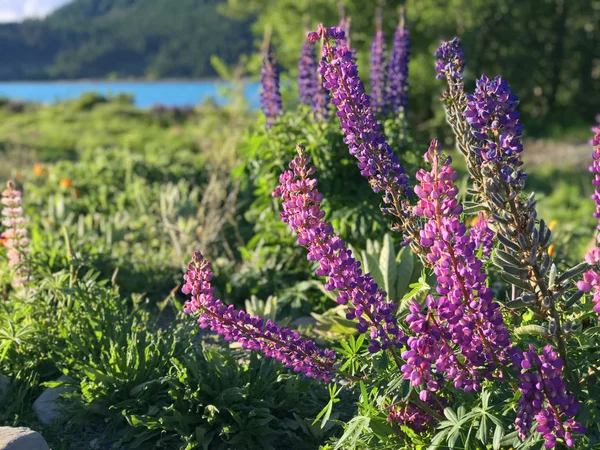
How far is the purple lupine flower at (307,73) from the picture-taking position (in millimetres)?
5035

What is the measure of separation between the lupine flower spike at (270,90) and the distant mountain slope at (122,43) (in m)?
74.9

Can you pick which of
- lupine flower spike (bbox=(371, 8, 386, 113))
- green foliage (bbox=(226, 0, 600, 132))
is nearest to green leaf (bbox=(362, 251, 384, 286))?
lupine flower spike (bbox=(371, 8, 386, 113))

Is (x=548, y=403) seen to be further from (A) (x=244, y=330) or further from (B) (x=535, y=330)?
(A) (x=244, y=330)

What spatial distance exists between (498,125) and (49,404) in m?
2.55

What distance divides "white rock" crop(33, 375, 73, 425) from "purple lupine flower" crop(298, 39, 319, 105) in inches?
105

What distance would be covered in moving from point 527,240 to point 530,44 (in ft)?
60.8

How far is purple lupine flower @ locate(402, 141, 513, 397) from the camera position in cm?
202

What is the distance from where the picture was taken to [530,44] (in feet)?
62.2

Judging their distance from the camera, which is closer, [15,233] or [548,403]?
[548,403]

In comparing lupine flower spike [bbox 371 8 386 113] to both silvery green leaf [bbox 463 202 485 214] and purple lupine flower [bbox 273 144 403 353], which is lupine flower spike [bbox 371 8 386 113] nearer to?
silvery green leaf [bbox 463 202 485 214]

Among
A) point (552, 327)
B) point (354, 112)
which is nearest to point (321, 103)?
point (354, 112)

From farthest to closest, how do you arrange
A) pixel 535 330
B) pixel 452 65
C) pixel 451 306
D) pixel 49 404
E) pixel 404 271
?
pixel 404 271
pixel 49 404
pixel 452 65
pixel 535 330
pixel 451 306

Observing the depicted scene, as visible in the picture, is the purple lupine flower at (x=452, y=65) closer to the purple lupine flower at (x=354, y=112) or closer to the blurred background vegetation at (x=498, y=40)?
the purple lupine flower at (x=354, y=112)

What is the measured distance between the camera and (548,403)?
79.9 inches
